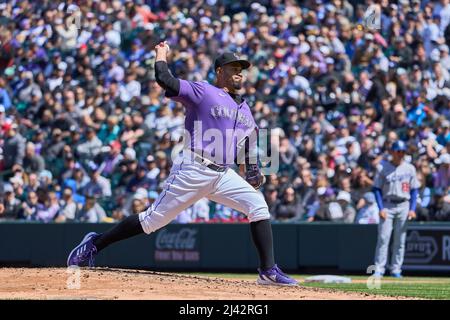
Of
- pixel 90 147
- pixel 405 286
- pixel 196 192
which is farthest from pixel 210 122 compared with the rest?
pixel 90 147

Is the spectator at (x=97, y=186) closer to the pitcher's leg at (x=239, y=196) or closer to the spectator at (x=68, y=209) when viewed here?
the spectator at (x=68, y=209)

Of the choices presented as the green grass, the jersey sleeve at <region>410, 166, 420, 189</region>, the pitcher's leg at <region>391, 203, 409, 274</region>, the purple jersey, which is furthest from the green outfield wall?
the purple jersey

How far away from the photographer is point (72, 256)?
10016 millimetres

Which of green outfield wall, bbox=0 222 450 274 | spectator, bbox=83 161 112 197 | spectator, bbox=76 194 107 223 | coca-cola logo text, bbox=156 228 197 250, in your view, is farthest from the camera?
spectator, bbox=83 161 112 197

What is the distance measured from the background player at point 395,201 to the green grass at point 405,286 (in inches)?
14.3

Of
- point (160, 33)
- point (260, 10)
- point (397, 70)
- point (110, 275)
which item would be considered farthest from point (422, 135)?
point (110, 275)

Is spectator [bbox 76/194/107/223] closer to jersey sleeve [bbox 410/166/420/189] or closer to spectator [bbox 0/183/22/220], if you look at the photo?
spectator [bbox 0/183/22/220]

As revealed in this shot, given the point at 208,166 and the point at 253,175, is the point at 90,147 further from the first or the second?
the point at 208,166

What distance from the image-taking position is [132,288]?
9156mm

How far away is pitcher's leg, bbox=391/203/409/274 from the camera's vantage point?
15.4m

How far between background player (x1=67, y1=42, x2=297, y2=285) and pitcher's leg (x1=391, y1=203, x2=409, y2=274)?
6.01m

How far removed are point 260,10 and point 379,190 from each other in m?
7.14

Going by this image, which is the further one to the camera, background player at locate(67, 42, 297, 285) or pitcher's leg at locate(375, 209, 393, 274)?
pitcher's leg at locate(375, 209, 393, 274)

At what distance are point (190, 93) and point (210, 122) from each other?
309 millimetres
